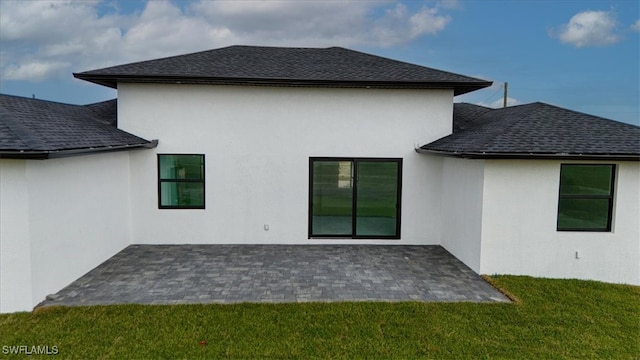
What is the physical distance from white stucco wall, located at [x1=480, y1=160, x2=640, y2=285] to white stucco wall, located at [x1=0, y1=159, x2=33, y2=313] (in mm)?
8205

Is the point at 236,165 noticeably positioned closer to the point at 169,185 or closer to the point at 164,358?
the point at 169,185

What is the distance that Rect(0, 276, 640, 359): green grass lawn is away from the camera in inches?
174

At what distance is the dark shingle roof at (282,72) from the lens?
8.72 metres

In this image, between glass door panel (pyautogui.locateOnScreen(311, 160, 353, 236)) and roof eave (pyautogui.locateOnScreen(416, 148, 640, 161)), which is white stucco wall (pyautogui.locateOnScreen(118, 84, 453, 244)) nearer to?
glass door panel (pyautogui.locateOnScreen(311, 160, 353, 236))

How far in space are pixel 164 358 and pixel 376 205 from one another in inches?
256

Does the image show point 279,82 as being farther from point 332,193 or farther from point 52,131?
point 52,131

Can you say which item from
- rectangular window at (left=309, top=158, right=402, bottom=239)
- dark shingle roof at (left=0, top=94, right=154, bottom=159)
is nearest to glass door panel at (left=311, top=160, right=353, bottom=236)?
rectangular window at (left=309, top=158, right=402, bottom=239)

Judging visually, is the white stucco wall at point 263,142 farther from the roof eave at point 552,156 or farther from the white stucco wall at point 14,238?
the white stucco wall at point 14,238

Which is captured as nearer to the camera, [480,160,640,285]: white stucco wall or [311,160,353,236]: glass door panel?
[480,160,640,285]: white stucco wall

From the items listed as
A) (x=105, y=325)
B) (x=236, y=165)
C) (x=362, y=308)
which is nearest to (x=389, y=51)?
(x=236, y=165)

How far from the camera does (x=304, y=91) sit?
923 centimetres

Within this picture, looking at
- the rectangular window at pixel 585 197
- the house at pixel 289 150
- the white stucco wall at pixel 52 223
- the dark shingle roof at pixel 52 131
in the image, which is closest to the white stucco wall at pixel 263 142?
the house at pixel 289 150

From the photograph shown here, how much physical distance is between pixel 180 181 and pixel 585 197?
31.4 ft

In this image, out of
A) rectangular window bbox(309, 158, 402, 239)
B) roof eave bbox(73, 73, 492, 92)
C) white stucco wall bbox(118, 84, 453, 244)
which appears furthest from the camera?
rectangular window bbox(309, 158, 402, 239)
